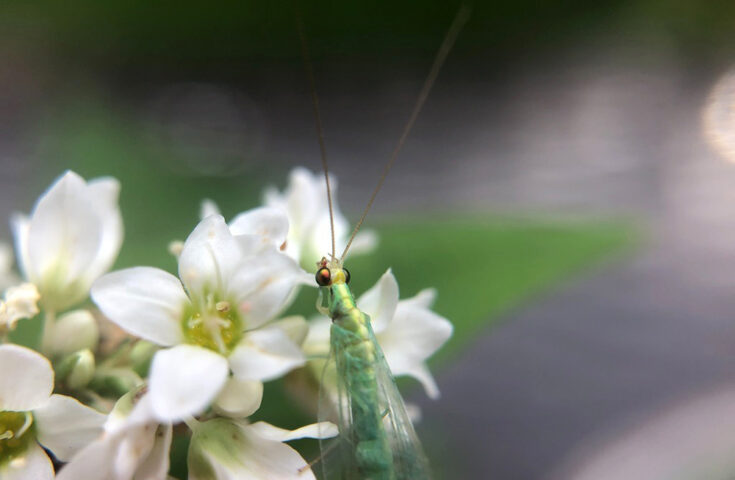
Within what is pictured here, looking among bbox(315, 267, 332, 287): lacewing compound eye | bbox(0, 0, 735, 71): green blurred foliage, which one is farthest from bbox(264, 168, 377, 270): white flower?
bbox(0, 0, 735, 71): green blurred foliage

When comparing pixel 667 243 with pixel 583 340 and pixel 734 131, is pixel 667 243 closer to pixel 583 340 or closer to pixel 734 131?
pixel 734 131

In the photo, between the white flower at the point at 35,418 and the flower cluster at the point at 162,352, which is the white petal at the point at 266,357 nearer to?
the flower cluster at the point at 162,352

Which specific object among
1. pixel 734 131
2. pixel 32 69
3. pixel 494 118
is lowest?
pixel 32 69

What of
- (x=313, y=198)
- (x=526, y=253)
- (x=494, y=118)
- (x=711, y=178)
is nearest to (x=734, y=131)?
(x=711, y=178)

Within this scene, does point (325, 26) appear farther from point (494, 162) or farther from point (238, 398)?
point (238, 398)

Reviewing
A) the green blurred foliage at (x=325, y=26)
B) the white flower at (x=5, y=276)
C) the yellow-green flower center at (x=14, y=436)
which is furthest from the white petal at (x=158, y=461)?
the green blurred foliage at (x=325, y=26)

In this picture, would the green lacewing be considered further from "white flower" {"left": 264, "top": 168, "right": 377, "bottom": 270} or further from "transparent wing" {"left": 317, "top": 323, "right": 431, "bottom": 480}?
"white flower" {"left": 264, "top": 168, "right": 377, "bottom": 270}

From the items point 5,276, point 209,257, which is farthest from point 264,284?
point 5,276
